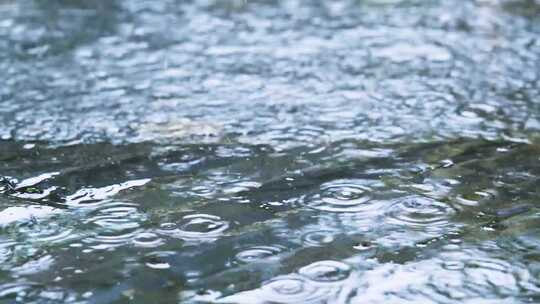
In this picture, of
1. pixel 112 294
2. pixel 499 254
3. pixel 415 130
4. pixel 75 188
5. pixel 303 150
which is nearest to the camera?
pixel 112 294

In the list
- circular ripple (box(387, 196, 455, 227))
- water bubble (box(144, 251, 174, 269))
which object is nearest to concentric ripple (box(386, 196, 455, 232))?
circular ripple (box(387, 196, 455, 227))

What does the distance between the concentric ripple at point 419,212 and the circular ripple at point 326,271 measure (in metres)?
0.36

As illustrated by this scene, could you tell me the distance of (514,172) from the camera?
3041mm

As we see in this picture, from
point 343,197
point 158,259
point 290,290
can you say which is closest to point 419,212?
point 343,197

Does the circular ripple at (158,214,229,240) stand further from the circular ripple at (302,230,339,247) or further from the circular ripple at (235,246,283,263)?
the circular ripple at (302,230,339,247)

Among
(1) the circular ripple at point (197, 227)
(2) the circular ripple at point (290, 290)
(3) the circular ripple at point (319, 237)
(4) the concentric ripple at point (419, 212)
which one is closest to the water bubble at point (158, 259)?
(1) the circular ripple at point (197, 227)

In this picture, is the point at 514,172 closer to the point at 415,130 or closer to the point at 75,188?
the point at 415,130

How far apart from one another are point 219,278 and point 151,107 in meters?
1.69

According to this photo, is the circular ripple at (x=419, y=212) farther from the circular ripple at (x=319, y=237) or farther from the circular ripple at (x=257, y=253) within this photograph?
the circular ripple at (x=257, y=253)

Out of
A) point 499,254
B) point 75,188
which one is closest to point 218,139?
point 75,188

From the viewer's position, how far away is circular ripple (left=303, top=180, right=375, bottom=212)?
9.00 feet

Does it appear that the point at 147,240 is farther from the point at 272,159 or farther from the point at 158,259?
the point at 272,159

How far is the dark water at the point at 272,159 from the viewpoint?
2.32m

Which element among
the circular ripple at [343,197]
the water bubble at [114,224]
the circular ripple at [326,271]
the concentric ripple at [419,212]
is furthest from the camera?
the circular ripple at [343,197]
